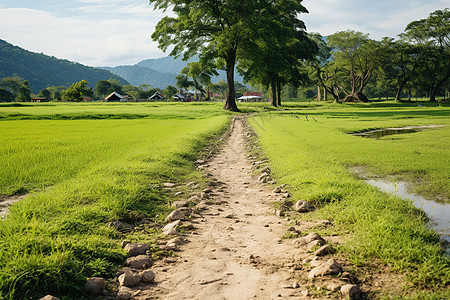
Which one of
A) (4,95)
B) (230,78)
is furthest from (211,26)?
(4,95)

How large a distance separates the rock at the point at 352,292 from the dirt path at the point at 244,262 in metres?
0.03

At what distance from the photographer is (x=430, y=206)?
5.02 meters

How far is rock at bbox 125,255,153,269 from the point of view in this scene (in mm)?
3443

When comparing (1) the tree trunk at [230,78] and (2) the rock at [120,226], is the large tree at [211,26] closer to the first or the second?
(1) the tree trunk at [230,78]

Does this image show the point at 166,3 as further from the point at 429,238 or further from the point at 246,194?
the point at 429,238

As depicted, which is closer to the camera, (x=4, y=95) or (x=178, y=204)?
(x=178, y=204)

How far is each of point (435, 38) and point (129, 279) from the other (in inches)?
3350

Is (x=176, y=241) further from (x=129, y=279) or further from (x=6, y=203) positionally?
(x=6, y=203)

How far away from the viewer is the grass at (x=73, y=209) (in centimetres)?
287

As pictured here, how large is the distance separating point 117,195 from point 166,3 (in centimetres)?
3572

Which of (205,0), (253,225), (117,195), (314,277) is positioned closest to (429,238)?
(314,277)

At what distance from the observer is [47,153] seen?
30.2 feet

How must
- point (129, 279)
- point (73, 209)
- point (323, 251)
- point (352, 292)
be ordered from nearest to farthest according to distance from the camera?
point (352, 292), point (129, 279), point (323, 251), point (73, 209)

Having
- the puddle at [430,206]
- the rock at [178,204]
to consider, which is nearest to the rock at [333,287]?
the puddle at [430,206]
